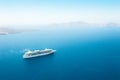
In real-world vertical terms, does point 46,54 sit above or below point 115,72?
above

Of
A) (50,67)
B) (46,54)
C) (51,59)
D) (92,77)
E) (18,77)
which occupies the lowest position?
(92,77)

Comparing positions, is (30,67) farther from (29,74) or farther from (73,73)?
(73,73)

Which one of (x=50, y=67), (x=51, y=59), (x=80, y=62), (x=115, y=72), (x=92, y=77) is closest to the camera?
(x=92, y=77)

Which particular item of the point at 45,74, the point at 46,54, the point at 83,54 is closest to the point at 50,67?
the point at 45,74

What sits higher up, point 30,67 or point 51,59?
point 51,59

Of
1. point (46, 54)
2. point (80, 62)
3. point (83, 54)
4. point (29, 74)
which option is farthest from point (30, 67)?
point (83, 54)

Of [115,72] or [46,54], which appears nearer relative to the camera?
[115,72]

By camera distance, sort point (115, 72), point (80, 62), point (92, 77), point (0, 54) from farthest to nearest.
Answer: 1. point (0, 54)
2. point (80, 62)
3. point (115, 72)
4. point (92, 77)

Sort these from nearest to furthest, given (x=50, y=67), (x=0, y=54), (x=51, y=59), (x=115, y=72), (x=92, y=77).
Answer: (x=92, y=77), (x=115, y=72), (x=50, y=67), (x=51, y=59), (x=0, y=54)

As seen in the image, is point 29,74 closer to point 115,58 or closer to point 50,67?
point 50,67

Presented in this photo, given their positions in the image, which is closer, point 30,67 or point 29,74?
point 29,74
